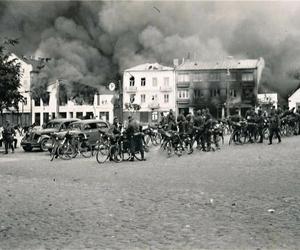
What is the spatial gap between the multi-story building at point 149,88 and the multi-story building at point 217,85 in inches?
56.7

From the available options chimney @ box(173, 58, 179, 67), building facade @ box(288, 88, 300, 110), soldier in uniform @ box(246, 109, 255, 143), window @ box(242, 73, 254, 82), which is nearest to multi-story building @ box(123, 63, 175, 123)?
chimney @ box(173, 58, 179, 67)

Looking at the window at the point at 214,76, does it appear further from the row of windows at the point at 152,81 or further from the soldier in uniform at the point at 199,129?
the soldier in uniform at the point at 199,129

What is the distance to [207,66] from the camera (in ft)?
267

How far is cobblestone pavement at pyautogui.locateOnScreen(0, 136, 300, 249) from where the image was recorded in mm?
6602

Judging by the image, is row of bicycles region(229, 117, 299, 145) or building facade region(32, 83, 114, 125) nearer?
row of bicycles region(229, 117, 299, 145)

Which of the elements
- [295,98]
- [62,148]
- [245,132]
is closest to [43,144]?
[62,148]

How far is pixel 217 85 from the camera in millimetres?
79938

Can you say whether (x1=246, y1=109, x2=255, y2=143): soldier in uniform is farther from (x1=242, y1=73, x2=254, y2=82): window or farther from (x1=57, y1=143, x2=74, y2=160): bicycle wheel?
(x1=242, y1=73, x2=254, y2=82): window

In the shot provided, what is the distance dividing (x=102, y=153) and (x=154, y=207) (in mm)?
10659

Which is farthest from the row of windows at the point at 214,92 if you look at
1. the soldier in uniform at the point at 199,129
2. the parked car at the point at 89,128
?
the soldier in uniform at the point at 199,129

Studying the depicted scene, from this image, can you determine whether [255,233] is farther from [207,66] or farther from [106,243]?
[207,66]

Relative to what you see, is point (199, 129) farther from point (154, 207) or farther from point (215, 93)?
point (215, 93)

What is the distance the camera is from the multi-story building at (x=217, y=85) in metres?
76.6

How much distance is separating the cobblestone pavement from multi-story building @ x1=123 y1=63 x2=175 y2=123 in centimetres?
6538
